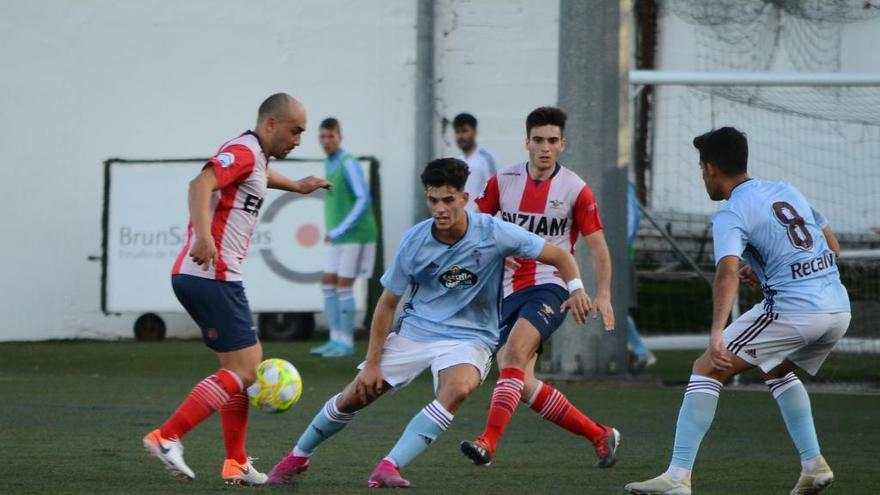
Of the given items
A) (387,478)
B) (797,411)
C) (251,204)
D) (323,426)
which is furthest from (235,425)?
(797,411)

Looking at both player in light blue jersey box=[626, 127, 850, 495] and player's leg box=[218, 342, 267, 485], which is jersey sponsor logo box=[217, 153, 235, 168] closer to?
player's leg box=[218, 342, 267, 485]

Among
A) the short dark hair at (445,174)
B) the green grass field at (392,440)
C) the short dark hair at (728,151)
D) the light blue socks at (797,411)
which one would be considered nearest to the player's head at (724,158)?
the short dark hair at (728,151)

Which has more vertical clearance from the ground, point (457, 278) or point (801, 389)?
point (457, 278)

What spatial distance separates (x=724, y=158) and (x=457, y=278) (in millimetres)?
1334

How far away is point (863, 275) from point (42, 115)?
32.6 ft

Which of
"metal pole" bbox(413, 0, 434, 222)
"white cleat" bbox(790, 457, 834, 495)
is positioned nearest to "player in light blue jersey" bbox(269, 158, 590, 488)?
"white cleat" bbox(790, 457, 834, 495)

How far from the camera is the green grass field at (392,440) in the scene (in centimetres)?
710

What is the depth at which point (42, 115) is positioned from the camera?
61.2 feet

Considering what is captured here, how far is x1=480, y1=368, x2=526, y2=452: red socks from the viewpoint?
292 inches

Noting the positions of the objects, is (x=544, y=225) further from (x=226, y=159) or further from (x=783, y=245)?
(x=226, y=159)

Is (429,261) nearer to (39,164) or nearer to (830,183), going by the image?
(830,183)

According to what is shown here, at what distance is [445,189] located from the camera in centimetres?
680

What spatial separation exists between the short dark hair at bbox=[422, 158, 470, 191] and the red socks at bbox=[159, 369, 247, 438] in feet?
4.27

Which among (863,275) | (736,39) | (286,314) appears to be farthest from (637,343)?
(736,39)
